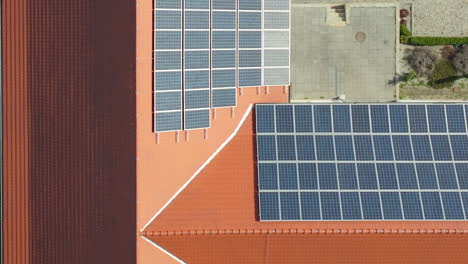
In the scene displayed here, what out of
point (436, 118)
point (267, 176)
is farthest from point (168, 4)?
point (436, 118)

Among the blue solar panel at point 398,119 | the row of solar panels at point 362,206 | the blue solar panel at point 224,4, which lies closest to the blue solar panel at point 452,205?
the row of solar panels at point 362,206

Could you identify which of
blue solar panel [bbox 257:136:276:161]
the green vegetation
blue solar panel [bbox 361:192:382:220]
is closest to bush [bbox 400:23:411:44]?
the green vegetation

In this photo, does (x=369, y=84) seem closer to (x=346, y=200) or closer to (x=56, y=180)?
(x=346, y=200)

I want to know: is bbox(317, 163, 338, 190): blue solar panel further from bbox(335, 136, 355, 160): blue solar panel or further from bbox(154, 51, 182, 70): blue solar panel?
bbox(154, 51, 182, 70): blue solar panel

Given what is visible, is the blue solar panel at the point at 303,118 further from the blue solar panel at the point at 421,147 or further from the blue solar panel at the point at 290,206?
the blue solar panel at the point at 421,147

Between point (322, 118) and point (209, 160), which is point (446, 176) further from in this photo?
point (209, 160)

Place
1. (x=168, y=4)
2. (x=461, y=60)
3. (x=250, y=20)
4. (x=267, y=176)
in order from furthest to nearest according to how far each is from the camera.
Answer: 1. (x=461, y=60)
2. (x=250, y=20)
3. (x=267, y=176)
4. (x=168, y=4)

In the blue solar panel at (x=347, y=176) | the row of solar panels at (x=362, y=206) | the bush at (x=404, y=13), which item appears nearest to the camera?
the row of solar panels at (x=362, y=206)

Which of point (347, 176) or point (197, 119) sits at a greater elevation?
point (197, 119)
